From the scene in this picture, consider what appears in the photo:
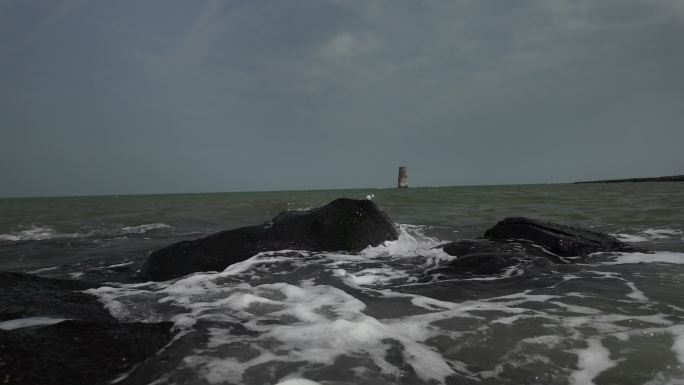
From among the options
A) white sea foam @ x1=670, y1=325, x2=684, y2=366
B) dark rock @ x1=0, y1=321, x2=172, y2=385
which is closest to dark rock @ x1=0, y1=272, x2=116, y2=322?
dark rock @ x1=0, y1=321, x2=172, y2=385

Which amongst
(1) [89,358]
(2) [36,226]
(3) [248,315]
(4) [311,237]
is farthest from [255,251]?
(2) [36,226]

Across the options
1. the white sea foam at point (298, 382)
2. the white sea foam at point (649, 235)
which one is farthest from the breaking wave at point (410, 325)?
the white sea foam at point (649, 235)

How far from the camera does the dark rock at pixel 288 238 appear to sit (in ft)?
17.3

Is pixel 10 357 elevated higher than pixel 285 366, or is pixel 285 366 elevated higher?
pixel 10 357

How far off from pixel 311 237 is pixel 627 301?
3.87 metres

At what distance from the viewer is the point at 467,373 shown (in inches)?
84.7

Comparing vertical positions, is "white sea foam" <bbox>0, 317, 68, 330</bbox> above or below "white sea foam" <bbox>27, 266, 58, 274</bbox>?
above

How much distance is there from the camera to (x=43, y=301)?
10.2 ft

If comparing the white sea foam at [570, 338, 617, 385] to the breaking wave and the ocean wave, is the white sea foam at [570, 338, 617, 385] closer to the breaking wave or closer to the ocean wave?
the breaking wave

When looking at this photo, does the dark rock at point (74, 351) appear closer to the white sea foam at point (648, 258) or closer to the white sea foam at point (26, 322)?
the white sea foam at point (26, 322)

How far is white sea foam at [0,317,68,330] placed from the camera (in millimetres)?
2555

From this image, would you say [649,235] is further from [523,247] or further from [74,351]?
[74,351]

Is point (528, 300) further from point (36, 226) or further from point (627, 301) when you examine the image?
point (36, 226)

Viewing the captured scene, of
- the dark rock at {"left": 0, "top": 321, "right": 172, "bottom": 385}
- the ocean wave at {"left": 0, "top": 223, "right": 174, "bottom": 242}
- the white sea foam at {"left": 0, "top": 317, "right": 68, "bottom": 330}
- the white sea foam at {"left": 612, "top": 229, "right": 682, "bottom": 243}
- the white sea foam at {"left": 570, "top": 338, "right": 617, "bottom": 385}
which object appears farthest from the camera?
the ocean wave at {"left": 0, "top": 223, "right": 174, "bottom": 242}
